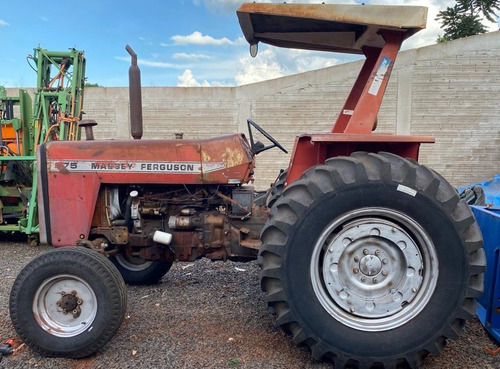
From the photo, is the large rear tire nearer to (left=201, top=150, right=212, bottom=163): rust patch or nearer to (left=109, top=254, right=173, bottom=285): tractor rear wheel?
(left=201, top=150, right=212, bottom=163): rust patch

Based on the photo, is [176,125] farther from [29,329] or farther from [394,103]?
[29,329]

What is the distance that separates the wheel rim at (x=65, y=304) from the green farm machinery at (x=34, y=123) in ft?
12.7

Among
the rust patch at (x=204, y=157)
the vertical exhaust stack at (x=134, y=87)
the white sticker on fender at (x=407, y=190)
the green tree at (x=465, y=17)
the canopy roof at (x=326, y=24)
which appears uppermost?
the green tree at (x=465, y=17)

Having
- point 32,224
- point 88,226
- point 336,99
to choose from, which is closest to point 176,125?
point 336,99

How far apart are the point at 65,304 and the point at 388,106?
8.43m

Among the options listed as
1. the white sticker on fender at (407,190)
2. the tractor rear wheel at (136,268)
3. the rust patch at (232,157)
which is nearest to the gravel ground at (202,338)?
the tractor rear wheel at (136,268)

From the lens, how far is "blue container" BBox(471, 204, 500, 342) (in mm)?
2902

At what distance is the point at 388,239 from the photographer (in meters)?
2.57

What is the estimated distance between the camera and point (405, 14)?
2643mm

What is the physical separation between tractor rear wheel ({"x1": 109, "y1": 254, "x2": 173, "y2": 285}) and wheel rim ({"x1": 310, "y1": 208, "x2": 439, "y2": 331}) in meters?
1.99

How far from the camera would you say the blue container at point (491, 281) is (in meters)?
2.90

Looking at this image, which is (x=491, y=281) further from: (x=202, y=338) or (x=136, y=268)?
(x=136, y=268)

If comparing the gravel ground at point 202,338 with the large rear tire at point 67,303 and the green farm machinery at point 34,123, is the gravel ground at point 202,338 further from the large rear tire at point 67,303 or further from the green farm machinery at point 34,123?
the green farm machinery at point 34,123

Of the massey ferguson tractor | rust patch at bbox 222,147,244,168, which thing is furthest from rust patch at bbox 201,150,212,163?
rust patch at bbox 222,147,244,168
